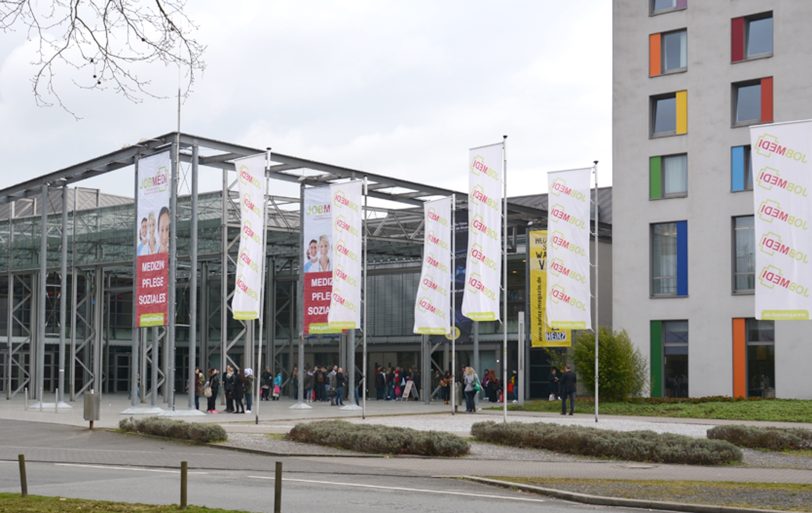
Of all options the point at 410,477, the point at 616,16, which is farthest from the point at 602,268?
the point at 410,477

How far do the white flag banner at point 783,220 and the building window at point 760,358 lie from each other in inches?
844

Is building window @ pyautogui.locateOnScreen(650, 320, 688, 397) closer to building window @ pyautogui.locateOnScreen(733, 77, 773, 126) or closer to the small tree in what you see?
the small tree

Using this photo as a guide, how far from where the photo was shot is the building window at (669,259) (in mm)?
47844

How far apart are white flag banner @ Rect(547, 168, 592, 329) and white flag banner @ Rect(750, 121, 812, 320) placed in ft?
24.4

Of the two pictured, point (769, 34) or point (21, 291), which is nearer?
point (769, 34)

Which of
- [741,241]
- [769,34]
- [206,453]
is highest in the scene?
[769,34]

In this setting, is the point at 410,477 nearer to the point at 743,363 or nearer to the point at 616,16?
the point at 743,363

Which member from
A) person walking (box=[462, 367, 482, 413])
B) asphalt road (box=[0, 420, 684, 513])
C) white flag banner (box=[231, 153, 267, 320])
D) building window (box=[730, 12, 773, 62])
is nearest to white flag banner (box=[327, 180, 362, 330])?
white flag banner (box=[231, 153, 267, 320])

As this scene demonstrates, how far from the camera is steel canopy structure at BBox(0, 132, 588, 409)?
40406mm

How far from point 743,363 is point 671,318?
3424 millimetres

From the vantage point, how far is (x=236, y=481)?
18516 mm

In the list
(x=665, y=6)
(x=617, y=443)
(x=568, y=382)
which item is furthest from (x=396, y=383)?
(x=617, y=443)

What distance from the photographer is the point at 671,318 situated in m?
48.0

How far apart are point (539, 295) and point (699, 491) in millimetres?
32179
